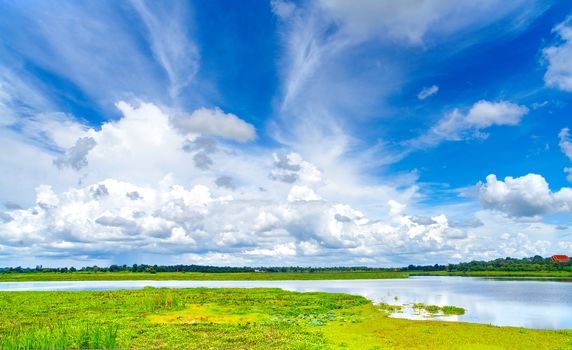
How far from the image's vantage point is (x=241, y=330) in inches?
1129

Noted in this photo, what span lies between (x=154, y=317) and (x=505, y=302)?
42812 millimetres

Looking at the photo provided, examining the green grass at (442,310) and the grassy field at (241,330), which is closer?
the grassy field at (241,330)

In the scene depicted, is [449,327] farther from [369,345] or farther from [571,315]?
[571,315]

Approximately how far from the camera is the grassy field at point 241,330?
21609mm

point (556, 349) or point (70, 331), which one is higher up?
point (70, 331)

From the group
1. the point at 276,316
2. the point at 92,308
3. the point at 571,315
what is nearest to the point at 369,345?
the point at 276,316

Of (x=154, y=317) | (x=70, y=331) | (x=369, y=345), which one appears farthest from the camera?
(x=154, y=317)

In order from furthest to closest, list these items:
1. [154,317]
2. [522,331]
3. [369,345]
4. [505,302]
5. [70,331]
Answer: [505,302] < [154,317] < [522,331] < [369,345] < [70,331]

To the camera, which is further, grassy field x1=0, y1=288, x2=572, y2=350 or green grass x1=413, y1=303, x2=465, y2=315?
green grass x1=413, y1=303, x2=465, y2=315

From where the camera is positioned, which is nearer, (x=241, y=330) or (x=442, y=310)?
(x=241, y=330)

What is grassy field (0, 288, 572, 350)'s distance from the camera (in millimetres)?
21609

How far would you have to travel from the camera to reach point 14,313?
121ft

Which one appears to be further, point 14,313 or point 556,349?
point 14,313

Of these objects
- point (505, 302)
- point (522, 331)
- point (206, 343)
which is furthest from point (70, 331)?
point (505, 302)
